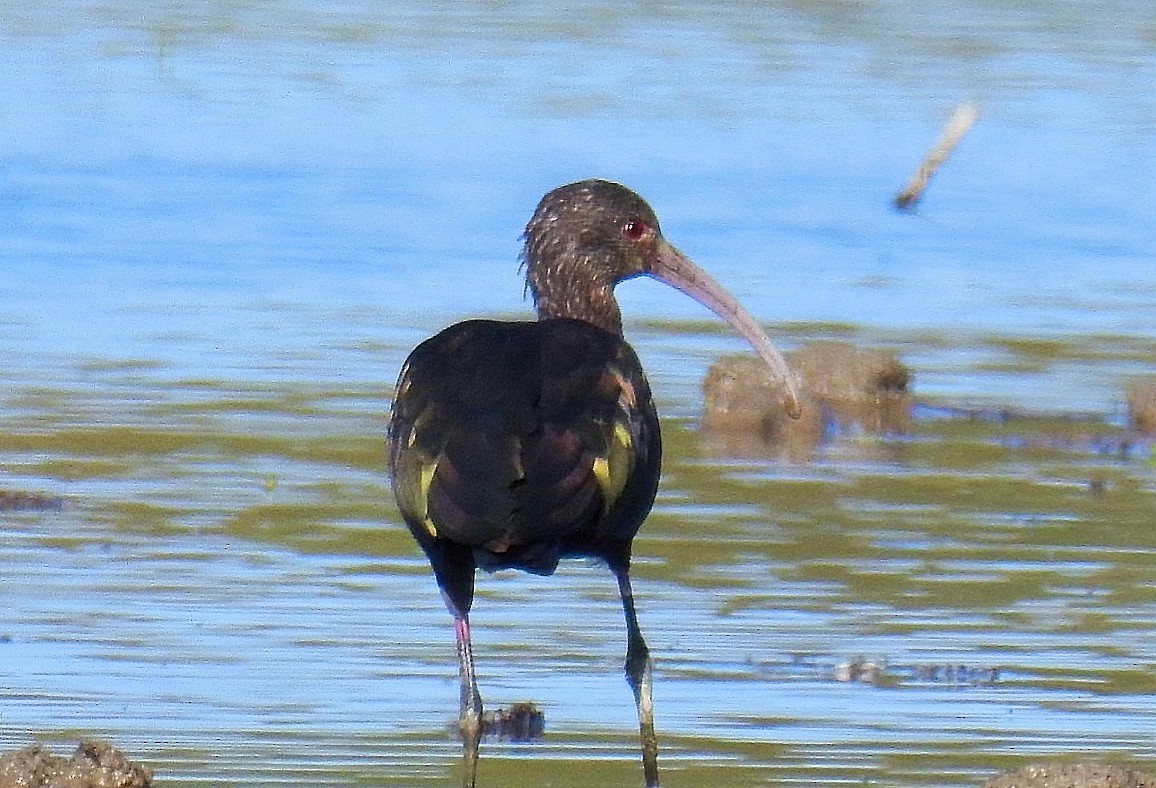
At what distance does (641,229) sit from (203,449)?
315 cm

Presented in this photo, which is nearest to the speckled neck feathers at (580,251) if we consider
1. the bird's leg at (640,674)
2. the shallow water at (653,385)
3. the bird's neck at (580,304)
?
the bird's neck at (580,304)

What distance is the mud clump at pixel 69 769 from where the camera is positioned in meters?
6.29

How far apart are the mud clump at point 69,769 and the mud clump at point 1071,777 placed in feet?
5.88

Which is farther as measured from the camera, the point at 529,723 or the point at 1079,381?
the point at 1079,381

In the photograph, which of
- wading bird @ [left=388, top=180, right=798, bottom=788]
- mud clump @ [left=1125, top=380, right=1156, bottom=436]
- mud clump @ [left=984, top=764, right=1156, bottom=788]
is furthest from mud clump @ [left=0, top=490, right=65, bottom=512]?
mud clump @ [left=984, top=764, right=1156, bottom=788]

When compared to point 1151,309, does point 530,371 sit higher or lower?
higher

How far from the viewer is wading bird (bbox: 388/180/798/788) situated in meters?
6.70

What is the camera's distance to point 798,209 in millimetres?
18359

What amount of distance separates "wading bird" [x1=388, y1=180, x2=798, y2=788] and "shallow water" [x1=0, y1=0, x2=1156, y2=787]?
0.47 m

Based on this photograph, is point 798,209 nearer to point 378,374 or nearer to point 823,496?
point 378,374

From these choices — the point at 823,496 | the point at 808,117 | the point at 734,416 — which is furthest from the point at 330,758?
the point at 808,117

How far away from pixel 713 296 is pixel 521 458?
6.33 feet

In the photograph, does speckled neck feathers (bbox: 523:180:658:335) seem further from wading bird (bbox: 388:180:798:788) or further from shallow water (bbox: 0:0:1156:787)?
shallow water (bbox: 0:0:1156:787)

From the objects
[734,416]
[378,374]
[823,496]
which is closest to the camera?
[823,496]
